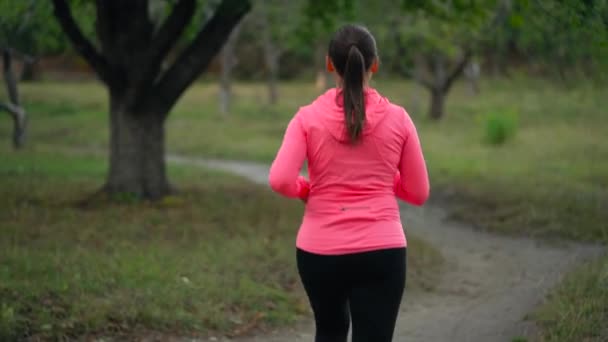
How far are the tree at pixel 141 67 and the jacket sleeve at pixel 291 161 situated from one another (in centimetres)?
813

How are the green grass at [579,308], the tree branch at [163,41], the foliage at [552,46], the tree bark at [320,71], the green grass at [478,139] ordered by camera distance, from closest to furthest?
the green grass at [579,308], the tree branch at [163,41], the green grass at [478,139], the foliage at [552,46], the tree bark at [320,71]

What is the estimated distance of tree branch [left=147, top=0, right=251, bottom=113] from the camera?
11.8m

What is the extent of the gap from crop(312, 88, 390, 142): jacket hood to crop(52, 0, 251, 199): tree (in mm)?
8104

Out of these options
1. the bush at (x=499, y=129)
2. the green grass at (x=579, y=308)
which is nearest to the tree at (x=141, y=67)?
the green grass at (x=579, y=308)

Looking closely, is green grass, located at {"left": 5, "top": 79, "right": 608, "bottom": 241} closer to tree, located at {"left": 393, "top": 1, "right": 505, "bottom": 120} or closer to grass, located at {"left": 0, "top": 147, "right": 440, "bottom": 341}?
tree, located at {"left": 393, "top": 1, "right": 505, "bottom": 120}

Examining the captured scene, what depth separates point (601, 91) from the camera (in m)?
20.7

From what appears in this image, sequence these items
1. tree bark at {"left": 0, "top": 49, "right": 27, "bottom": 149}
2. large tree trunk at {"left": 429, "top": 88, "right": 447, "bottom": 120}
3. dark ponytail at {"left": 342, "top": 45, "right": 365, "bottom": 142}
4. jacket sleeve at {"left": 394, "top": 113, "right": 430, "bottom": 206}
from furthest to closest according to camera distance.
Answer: large tree trunk at {"left": 429, "top": 88, "right": 447, "bottom": 120} → tree bark at {"left": 0, "top": 49, "right": 27, "bottom": 149} → jacket sleeve at {"left": 394, "top": 113, "right": 430, "bottom": 206} → dark ponytail at {"left": 342, "top": 45, "right": 365, "bottom": 142}

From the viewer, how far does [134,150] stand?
12102 millimetres

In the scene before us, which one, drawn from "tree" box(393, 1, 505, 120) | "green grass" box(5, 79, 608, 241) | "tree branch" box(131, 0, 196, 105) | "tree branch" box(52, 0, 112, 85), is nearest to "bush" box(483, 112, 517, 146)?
"green grass" box(5, 79, 608, 241)

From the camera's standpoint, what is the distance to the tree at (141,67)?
457 inches

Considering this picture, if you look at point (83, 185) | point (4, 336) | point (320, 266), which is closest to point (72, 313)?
point (4, 336)

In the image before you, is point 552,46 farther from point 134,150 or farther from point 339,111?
point 339,111

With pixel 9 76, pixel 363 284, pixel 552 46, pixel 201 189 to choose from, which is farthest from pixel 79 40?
pixel 552 46

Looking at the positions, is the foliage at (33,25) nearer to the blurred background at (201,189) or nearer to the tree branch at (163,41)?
the blurred background at (201,189)
